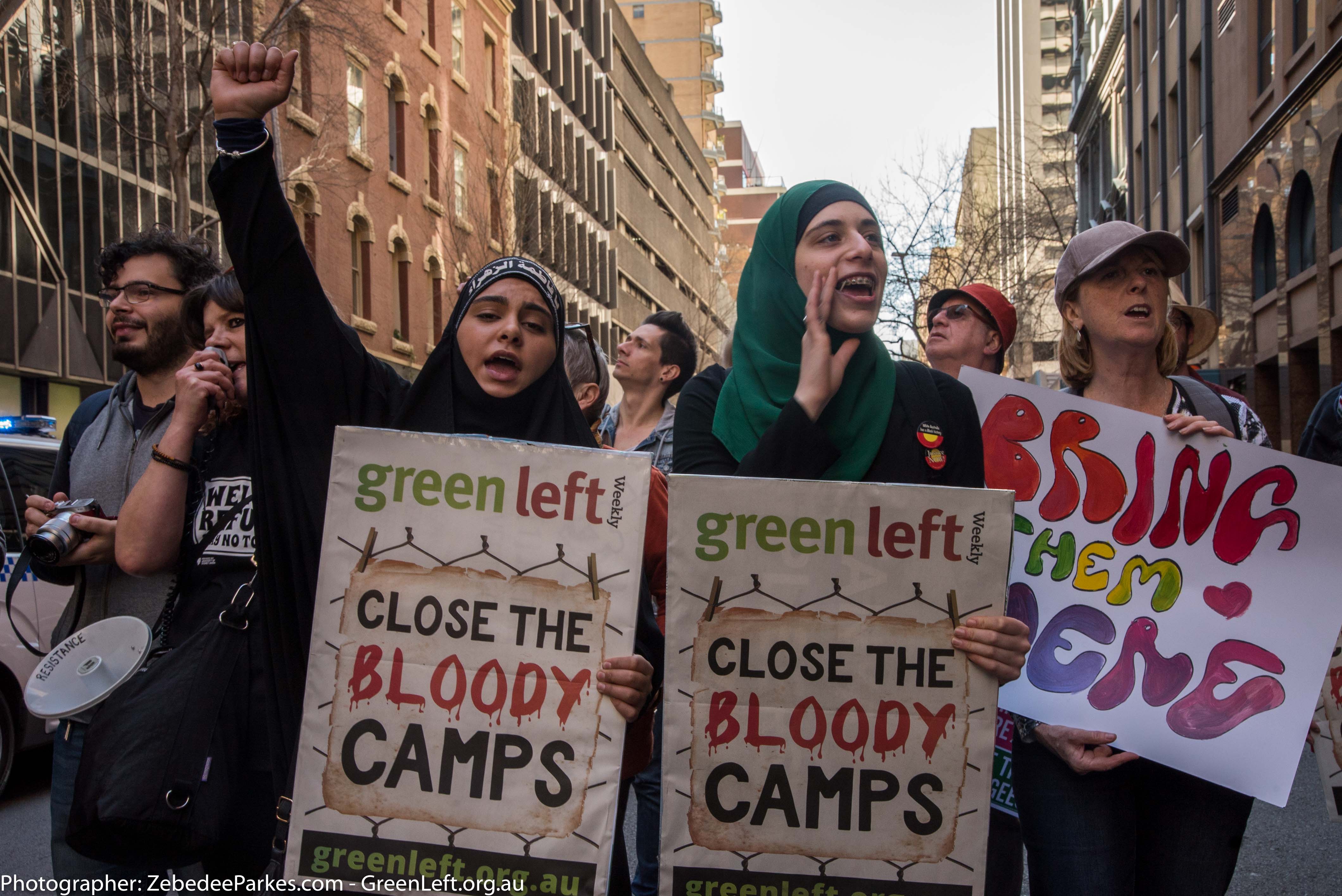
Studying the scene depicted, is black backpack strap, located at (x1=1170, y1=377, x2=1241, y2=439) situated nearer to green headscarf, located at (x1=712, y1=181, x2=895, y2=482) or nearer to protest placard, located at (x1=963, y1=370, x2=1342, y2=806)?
protest placard, located at (x1=963, y1=370, x2=1342, y2=806)

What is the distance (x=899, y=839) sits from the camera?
6.55 feet

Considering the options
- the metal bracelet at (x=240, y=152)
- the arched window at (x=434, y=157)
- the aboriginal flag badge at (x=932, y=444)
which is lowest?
the aboriginal flag badge at (x=932, y=444)

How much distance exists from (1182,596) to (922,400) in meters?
0.76

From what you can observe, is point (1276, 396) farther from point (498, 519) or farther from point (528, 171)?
point (498, 519)

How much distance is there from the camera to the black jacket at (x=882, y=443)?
220 centimetres

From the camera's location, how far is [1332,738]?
112 inches

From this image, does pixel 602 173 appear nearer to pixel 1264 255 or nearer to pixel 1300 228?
pixel 1264 255

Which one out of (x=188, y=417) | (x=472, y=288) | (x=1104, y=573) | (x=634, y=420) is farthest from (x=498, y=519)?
(x=634, y=420)

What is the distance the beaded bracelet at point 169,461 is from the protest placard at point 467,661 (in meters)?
0.83

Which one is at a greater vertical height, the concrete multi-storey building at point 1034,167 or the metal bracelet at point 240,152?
the concrete multi-storey building at point 1034,167

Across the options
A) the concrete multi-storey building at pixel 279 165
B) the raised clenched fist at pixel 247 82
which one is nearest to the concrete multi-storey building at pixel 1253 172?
the concrete multi-storey building at pixel 279 165

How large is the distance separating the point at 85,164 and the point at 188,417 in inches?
781

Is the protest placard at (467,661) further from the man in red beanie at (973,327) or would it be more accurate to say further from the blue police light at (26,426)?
the blue police light at (26,426)

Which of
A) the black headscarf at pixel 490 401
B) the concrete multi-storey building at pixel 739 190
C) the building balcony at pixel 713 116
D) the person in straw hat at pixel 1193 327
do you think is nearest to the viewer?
the black headscarf at pixel 490 401
